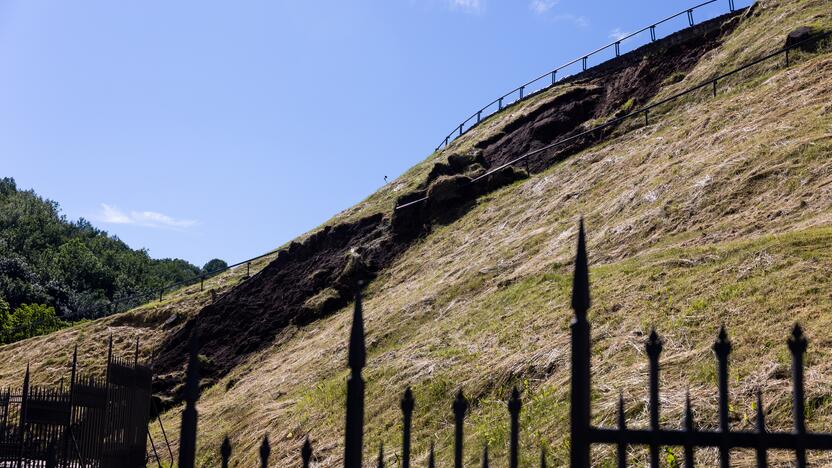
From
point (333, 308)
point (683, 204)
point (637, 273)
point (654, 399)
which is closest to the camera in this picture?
point (654, 399)

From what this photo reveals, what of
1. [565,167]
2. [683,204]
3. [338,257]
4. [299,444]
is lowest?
[299,444]

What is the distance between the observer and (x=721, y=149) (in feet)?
57.2

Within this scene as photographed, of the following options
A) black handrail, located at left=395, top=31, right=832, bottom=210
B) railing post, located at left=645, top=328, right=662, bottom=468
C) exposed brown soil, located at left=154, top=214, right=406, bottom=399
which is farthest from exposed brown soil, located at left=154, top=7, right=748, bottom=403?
railing post, located at left=645, top=328, right=662, bottom=468

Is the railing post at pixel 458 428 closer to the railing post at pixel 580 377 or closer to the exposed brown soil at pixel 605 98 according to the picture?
the railing post at pixel 580 377

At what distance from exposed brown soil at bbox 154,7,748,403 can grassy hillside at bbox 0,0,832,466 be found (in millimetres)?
1068

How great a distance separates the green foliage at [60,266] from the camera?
61.1 meters

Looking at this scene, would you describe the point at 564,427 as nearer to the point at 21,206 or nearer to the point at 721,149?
the point at 721,149

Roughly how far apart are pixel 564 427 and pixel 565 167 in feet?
53.9

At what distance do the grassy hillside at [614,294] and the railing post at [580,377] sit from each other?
12.4 feet

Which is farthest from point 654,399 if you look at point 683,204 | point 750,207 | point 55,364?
point 55,364

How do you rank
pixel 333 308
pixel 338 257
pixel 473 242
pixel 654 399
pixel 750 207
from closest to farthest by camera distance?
pixel 654 399 → pixel 750 207 → pixel 473 242 → pixel 333 308 → pixel 338 257

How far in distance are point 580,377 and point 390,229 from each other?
24021 millimetres

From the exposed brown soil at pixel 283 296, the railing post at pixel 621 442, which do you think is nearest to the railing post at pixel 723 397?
the railing post at pixel 621 442

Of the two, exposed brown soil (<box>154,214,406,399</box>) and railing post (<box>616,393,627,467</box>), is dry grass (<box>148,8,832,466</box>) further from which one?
railing post (<box>616,393,627,467</box>)
